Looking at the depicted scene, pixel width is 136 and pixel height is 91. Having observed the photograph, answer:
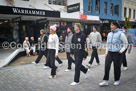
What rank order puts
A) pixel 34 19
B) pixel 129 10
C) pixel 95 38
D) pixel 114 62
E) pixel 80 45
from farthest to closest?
pixel 129 10 → pixel 34 19 → pixel 95 38 → pixel 80 45 → pixel 114 62

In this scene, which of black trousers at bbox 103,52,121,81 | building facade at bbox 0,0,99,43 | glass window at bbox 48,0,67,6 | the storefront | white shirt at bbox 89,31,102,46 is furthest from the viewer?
glass window at bbox 48,0,67,6

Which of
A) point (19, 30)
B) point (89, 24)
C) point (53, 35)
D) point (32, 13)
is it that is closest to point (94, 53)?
point (53, 35)

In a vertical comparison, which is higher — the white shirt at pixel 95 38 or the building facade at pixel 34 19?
the building facade at pixel 34 19

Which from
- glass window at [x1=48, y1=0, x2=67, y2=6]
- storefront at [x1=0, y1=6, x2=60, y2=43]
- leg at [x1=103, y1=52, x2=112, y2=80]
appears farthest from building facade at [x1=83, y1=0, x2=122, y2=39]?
leg at [x1=103, y1=52, x2=112, y2=80]

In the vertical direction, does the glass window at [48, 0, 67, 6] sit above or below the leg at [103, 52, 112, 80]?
above

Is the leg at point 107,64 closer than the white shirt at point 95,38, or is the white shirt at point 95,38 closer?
the leg at point 107,64

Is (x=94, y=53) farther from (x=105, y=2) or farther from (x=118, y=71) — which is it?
(x=105, y=2)

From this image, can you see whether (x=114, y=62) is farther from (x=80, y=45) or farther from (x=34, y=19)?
(x=34, y=19)

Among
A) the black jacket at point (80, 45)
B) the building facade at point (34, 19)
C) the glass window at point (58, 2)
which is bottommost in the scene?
the black jacket at point (80, 45)

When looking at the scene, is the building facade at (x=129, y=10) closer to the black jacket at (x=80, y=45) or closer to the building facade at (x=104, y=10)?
the building facade at (x=104, y=10)

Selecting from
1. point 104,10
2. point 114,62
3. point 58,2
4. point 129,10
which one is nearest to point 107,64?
point 114,62

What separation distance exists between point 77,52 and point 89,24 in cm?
1758

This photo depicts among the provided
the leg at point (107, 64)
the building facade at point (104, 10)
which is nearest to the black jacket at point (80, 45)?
the leg at point (107, 64)

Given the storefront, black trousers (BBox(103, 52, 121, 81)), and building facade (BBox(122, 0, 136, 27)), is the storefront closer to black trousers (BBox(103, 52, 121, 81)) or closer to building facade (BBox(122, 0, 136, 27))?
black trousers (BBox(103, 52, 121, 81))
